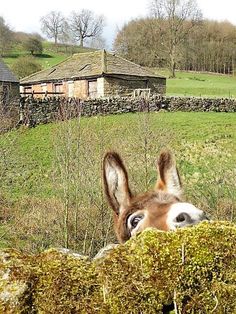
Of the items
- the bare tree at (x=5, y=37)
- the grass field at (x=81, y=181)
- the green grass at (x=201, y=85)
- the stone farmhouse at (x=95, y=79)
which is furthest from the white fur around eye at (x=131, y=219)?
the bare tree at (x=5, y=37)

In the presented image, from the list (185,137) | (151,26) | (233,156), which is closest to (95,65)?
(185,137)

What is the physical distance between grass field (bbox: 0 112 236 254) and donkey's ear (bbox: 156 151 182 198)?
1173cm

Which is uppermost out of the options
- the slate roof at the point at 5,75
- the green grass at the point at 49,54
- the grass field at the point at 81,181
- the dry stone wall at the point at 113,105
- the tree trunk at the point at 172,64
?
the green grass at the point at 49,54

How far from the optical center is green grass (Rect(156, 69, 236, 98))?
196ft

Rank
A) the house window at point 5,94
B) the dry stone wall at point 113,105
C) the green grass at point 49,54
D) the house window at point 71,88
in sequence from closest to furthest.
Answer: the house window at point 5,94
the dry stone wall at point 113,105
the house window at point 71,88
the green grass at point 49,54

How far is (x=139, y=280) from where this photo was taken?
2.04 meters

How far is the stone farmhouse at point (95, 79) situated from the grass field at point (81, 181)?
17.3 metres

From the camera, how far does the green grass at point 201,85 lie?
5981 centimetres

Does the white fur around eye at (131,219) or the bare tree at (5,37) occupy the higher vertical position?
the bare tree at (5,37)

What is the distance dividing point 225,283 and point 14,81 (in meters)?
39.7

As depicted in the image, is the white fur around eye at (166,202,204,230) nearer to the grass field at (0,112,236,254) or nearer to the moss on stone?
the moss on stone

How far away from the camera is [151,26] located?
89062 mm

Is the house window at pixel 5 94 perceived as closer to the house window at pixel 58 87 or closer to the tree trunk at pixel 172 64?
the house window at pixel 58 87

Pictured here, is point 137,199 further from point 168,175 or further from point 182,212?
point 182,212
